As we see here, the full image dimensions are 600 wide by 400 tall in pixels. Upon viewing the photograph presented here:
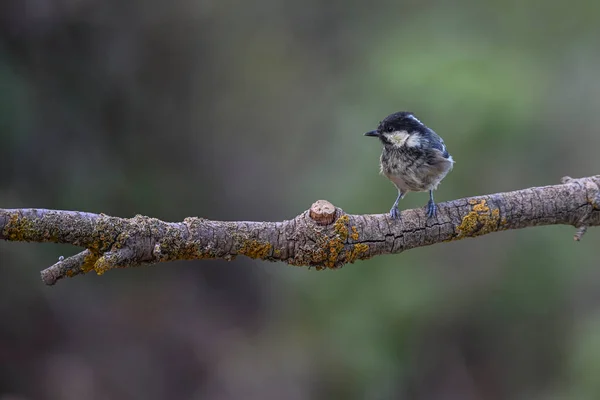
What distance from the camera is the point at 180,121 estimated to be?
5906 mm

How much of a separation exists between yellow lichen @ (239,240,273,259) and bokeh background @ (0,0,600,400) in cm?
240

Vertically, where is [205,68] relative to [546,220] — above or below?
above

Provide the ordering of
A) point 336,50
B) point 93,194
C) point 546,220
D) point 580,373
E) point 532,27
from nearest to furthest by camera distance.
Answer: point 546,220 → point 580,373 → point 93,194 → point 532,27 → point 336,50

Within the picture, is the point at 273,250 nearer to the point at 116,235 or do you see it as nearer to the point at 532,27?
the point at 116,235

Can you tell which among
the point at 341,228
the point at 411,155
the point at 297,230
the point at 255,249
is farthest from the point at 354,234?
the point at 411,155

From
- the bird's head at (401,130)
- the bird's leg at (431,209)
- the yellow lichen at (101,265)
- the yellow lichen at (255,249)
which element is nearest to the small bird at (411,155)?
the bird's head at (401,130)

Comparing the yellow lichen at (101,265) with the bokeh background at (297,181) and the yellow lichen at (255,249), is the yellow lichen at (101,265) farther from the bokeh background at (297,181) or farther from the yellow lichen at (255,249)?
the bokeh background at (297,181)

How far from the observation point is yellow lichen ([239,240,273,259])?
222 centimetres

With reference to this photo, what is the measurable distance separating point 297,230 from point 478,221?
2.87ft

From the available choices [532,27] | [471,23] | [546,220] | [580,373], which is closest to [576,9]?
[532,27]

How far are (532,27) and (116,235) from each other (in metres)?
5.27

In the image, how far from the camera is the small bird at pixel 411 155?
119 inches

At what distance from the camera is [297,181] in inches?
254

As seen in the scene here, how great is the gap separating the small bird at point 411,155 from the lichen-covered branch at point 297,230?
41cm
